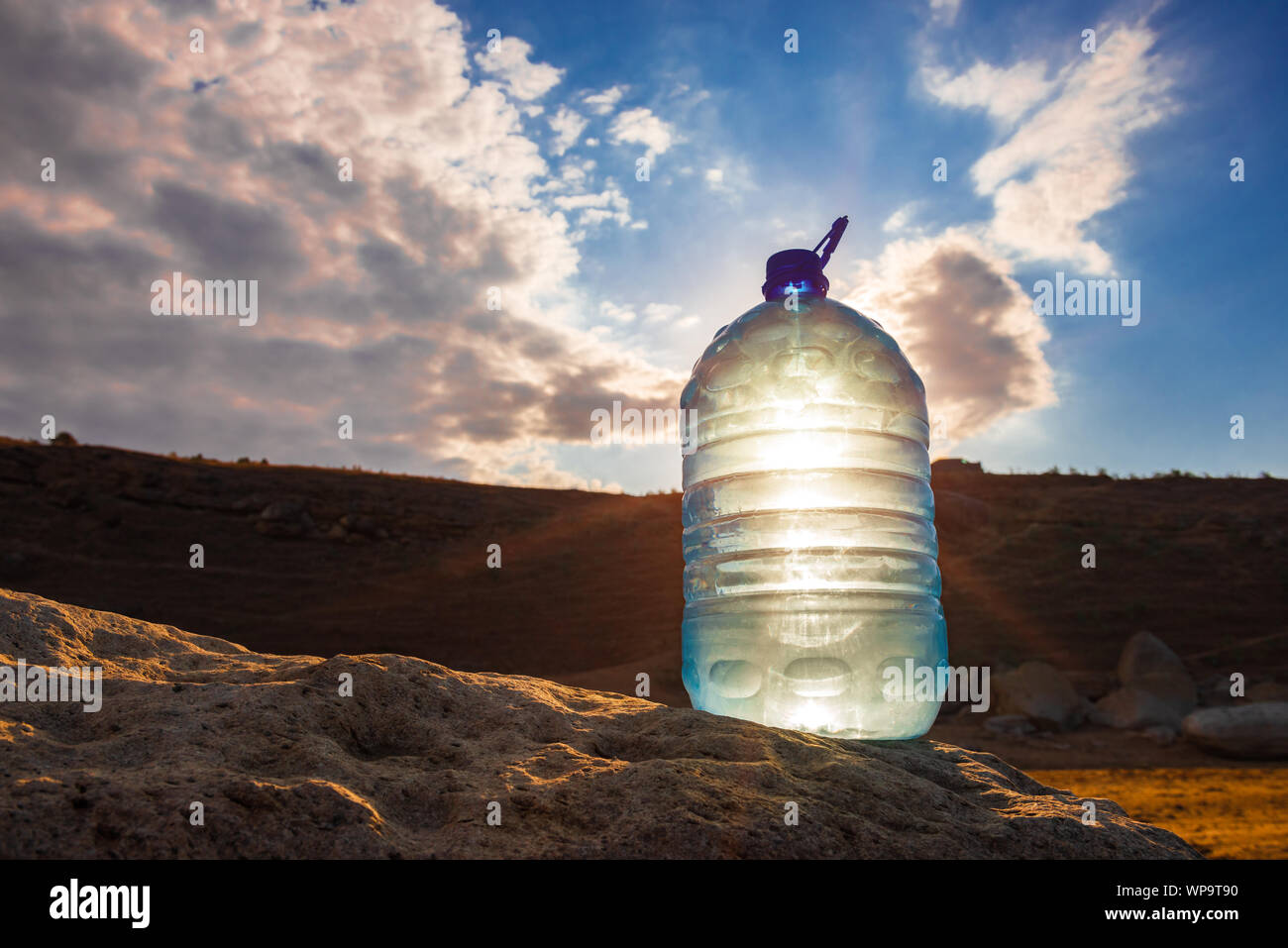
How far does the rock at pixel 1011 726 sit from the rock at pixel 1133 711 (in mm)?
956

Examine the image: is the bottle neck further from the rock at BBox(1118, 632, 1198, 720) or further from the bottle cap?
the rock at BBox(1118, 632, 1198, 720)

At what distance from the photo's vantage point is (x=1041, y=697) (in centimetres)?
1020

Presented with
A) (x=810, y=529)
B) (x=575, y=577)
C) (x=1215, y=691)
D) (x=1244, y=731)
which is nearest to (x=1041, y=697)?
(x=1244, y=731)

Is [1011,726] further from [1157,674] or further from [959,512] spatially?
[959,512]

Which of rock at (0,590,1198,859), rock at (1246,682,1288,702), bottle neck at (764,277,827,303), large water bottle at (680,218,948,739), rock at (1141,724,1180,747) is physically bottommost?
rock at (1141,724,1180,747)

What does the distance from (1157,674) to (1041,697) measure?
5.92 feet

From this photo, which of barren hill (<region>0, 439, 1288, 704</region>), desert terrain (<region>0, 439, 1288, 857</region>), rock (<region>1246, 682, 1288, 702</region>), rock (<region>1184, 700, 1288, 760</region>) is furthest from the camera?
barren hill (<region>0, 439, 1288, 704</region>)

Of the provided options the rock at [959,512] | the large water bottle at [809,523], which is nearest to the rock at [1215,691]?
the rock at [959,512]

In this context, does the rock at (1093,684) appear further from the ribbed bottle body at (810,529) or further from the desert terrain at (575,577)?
the ribbed bottle body at (810,529)

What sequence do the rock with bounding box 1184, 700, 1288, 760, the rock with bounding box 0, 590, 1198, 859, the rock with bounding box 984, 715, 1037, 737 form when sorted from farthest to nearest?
the rock with bounding box 984, 715, 1037, 737 < the rock with bounding box 1184, 700, 1288, 760 < the rock with bounding box 0, 590, 1198, 859

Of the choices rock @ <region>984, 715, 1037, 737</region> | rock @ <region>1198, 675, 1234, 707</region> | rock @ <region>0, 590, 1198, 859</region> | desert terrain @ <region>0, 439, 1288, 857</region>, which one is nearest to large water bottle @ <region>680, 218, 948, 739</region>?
rock @ <region>0, 590, 1198, 859</region>

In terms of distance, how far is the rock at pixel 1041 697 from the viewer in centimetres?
996

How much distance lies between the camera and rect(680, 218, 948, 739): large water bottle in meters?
3.82

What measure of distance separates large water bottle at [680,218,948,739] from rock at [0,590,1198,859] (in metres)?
0.91
